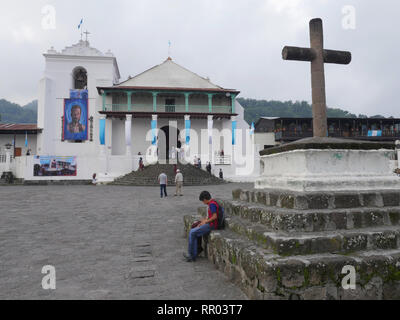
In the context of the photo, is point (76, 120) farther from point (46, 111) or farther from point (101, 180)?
point (101, 180)

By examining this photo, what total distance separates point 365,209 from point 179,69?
26.7 meters

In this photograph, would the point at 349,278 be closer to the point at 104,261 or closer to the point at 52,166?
the point at 104,261

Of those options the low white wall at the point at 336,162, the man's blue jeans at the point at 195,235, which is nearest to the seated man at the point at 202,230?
the man's blue jeans at the point at 195,235

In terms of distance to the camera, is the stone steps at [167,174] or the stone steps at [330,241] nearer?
the stone steps at [330,241]

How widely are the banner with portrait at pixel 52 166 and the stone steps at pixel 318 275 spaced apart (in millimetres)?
20905

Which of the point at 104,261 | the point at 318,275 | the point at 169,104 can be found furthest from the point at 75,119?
the point at 318,275

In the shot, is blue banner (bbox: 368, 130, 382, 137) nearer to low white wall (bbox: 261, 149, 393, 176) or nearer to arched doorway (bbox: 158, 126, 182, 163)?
arched doorway (bbox: 158, 126, 182, 163)

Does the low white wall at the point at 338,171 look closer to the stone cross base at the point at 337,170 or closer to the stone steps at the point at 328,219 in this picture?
the stone cross base at the point at 337,170

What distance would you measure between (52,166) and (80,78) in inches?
383

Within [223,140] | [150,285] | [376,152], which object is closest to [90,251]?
[150,285]

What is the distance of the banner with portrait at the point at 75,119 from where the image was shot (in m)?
24.4

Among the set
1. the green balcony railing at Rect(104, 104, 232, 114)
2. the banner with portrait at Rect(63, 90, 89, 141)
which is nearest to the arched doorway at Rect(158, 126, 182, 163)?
the green balcony railing at Rect(104, 104, 232, 114)

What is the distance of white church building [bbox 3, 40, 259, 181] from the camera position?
76.3 feet

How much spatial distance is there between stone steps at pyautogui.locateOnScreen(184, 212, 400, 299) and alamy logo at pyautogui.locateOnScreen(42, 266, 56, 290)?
2.01m
